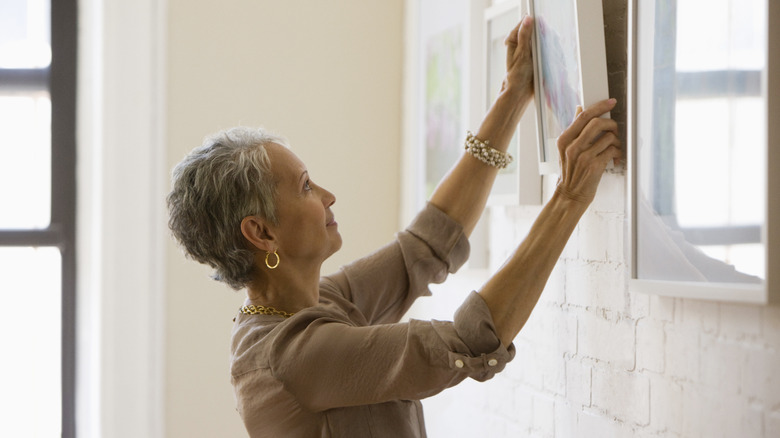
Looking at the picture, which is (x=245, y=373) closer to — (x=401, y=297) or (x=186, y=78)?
(x=401, y=297)

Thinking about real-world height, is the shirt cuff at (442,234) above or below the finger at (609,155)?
below

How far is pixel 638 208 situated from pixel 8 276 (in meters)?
2.40

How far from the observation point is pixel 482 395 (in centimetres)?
225

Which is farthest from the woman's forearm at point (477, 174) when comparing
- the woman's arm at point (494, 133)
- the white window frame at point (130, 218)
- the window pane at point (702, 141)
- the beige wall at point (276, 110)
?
the white window frame at point (130, 218)

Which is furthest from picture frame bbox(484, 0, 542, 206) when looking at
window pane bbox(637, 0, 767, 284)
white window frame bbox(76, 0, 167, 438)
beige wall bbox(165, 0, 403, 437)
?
white window frame bbox(76, 0, 167, 438)

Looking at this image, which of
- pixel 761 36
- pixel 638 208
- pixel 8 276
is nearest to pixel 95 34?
pixel 8 276

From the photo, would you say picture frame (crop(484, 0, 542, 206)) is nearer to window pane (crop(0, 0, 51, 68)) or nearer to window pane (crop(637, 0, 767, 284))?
window pane (crop(637, 0, 767, 284))

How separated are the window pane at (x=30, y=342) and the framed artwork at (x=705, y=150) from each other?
2.28m

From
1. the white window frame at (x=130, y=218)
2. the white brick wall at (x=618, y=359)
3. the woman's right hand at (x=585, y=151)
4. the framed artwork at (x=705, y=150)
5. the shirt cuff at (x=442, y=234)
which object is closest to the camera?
the framed artwork at (x=705, y=150)

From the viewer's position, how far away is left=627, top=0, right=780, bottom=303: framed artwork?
1.12 metres

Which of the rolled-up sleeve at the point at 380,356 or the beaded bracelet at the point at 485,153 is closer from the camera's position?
the rolled-up sleeve at the point at 380,356

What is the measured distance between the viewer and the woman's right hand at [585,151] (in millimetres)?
1444

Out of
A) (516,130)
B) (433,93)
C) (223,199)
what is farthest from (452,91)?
(223,199)

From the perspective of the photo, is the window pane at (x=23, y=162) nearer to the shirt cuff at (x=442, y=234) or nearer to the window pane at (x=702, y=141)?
the shirt cuff at (x=442, y=234)
